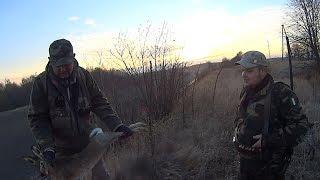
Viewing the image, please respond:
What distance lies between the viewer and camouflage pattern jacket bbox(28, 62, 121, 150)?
15.9 ft

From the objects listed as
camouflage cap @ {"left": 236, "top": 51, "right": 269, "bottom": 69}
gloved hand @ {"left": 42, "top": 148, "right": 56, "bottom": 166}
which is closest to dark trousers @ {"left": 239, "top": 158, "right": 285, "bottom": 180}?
camouflage cap @ {"left": 236, "top": 51, "right": 269, "bottom": 69}

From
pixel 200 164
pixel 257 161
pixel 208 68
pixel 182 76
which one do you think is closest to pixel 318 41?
pixel 208 68

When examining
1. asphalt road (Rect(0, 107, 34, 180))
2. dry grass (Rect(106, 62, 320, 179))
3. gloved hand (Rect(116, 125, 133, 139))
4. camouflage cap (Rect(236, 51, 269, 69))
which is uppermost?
camouflage cap (Rect(236, 51, 269, 69))

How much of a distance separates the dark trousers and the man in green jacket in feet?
3.79

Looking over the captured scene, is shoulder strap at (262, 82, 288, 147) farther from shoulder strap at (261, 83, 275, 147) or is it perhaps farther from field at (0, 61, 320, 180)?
Result: field at (0, 61, 320, 180)

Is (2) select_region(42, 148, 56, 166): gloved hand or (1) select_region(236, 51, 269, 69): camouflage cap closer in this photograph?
(2) select_region(42, 148, 56, 166): gloved hand

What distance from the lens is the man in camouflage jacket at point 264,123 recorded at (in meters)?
4.56

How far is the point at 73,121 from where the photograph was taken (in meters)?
5.01

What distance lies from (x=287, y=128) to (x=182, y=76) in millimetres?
7908

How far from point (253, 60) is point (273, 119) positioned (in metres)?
0.59

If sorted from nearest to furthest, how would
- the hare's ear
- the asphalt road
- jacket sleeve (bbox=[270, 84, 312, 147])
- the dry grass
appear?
the hare's ear → jacket sleeve (bbox=[270, 84, 312, 147]) → the dry grass → the asphalt road

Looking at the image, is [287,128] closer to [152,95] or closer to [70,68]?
[70,68]

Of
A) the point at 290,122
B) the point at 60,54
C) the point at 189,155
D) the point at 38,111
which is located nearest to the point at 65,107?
the point at 38,111

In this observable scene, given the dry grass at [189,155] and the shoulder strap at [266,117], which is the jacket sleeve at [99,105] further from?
the dry grass at [189,155]
